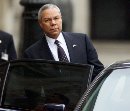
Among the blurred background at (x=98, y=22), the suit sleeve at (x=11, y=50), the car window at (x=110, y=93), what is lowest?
the blurred background at (x=98, y=22)

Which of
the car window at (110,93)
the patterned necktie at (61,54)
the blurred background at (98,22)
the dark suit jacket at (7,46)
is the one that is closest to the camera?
the car window at (110,93)

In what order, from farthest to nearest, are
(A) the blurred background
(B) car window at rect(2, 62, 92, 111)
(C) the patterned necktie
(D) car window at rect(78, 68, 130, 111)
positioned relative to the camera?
(A) the blurred background < (C) the patterned necktie < (B) car window at rect(2, 62, 92, 111) < (D) car window at rect(78, 68, 130, 111)

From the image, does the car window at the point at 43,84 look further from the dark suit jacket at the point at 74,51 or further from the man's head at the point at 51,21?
the man's head at the point at 51,21

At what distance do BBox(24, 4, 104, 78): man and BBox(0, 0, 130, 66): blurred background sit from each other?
24.1 feet

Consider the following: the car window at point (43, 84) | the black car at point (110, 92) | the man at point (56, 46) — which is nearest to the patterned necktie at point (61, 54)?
the man at point (56, 46)

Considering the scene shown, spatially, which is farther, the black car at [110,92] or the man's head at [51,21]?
the man's head at [51,21]

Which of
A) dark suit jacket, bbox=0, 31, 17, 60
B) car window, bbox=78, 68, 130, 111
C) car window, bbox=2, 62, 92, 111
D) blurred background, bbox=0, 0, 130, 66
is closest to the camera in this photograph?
car window, bbox=78, 68, 130, 111

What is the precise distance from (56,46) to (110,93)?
64.3 inches

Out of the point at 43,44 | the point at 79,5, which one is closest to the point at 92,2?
the point at 79,5

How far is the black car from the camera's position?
5.30 meters

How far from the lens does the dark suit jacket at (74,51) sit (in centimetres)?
690

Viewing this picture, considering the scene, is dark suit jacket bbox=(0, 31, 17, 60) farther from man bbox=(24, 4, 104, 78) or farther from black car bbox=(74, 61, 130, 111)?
black car bbox=(74, 61, 130, 111)

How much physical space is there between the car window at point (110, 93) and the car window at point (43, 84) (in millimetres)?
506

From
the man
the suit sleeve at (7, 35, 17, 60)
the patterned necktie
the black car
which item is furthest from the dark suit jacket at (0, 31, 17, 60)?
the black car
